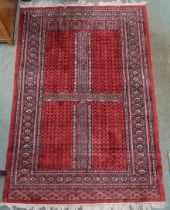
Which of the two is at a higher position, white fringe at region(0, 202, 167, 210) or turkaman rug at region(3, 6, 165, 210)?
turkaman rug at region(3, 6, 165, 210)

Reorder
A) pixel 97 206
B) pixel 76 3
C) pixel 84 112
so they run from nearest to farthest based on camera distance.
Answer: pixel 97 206 → pixel 84 112 → pixel 76 3

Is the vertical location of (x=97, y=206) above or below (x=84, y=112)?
below

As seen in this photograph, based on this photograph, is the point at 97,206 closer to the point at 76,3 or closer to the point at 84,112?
the point at 84,112

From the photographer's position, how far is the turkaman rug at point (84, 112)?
1430mm

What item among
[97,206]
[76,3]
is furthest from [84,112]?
[76,3]

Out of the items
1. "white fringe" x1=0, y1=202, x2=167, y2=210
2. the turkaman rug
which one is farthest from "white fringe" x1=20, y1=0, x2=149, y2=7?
"white fringe" x1=0, y1=202, x2=167, y2=210

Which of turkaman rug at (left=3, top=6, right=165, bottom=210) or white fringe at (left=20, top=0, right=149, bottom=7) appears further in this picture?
white fringe at (left=20, top=0, right=149, bottom=7)

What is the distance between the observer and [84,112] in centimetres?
156

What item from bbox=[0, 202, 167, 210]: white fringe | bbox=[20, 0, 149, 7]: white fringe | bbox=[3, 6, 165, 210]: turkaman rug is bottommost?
bbox=[0, 202, 167, 210]: white fringe

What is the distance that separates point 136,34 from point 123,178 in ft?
2.68

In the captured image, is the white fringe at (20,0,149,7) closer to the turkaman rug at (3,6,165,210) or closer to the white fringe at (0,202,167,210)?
the turkaman rug at (3,6,165,210)

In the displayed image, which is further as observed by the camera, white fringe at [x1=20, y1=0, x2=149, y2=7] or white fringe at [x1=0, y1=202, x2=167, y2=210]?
white fringe at [x1=20, y1=0, x2=149, y2=7]

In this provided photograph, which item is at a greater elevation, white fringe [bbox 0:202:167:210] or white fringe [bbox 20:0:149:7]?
white fringe [bbox 20:0:149:7]

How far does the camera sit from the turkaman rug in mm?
1430
